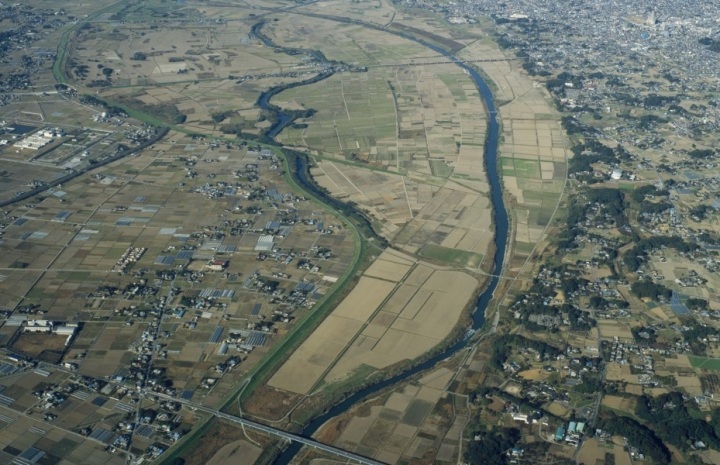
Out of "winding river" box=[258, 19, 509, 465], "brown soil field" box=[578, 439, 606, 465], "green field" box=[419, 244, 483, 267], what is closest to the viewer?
"brown soil field" box=[578, 439, 606, 465]

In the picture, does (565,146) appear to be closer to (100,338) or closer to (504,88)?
(504,88)

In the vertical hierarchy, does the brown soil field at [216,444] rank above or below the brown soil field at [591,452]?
above

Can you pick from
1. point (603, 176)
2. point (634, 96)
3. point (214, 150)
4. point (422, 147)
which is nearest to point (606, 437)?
point (603, 176)

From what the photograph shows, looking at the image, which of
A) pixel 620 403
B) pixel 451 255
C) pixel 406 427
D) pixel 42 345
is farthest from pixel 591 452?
pixel 42 345

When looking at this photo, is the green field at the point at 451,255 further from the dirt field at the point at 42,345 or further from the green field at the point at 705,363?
the dirt field at the point at 42,345

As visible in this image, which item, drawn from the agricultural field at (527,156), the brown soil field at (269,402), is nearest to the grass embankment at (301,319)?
the brown soil field at (269,402)

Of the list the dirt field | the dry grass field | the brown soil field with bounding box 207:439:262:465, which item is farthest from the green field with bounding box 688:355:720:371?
the dirt field

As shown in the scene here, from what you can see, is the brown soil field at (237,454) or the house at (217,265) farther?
the house at (217,265)

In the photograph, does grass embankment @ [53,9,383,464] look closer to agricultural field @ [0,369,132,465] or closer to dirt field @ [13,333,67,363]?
agricultural field @ [0,369,132,465]

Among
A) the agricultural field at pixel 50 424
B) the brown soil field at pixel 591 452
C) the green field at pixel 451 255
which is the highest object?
the agricultural field at pixel 50 424
